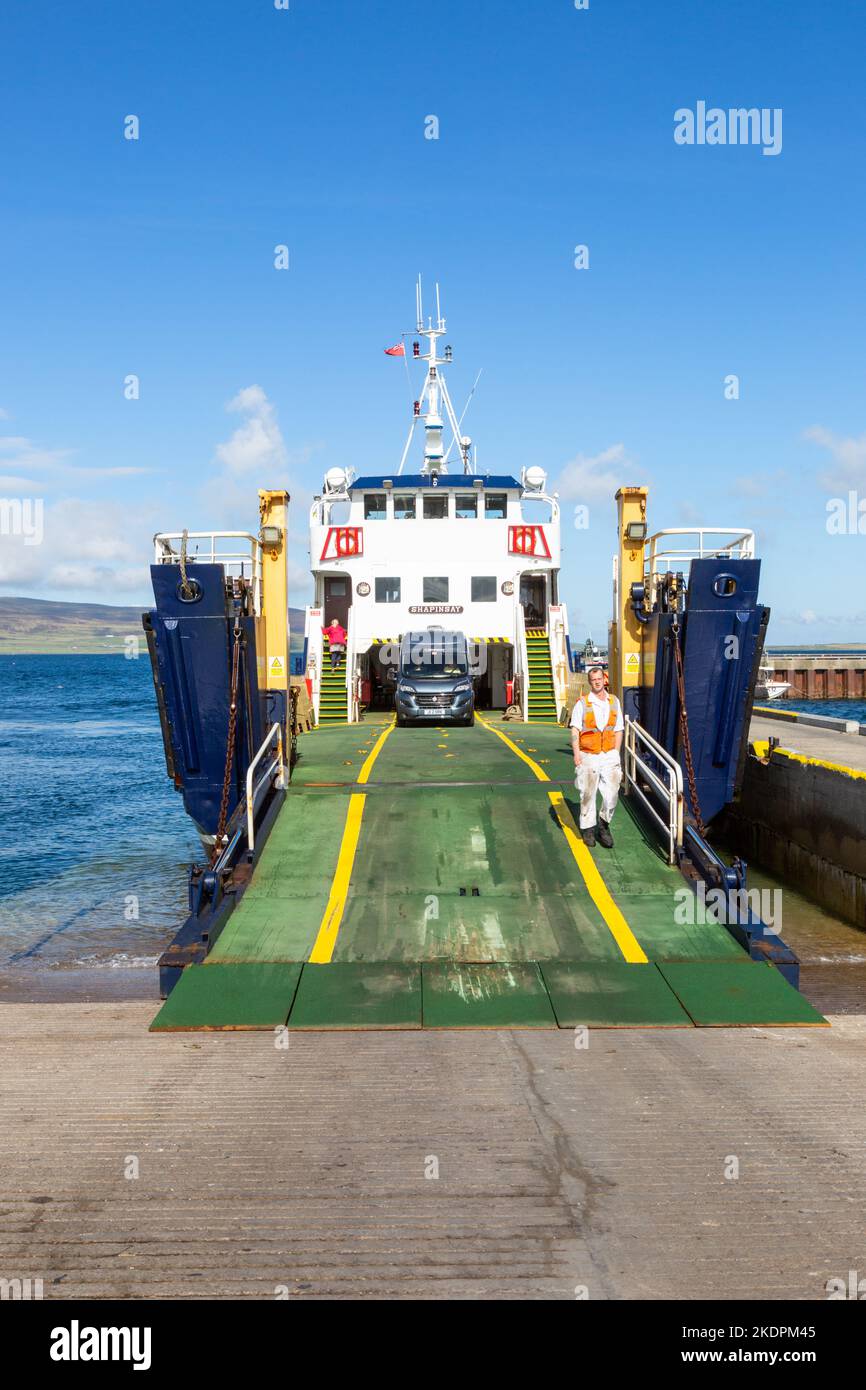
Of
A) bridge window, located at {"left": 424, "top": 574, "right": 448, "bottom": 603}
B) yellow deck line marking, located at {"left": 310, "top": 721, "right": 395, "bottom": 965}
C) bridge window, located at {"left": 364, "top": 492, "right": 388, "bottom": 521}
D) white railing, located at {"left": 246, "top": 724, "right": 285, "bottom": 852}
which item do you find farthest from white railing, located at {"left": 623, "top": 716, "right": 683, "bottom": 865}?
bridge window, located at {"left": 364, "top": 492, "right": 388, "bottom": 521}

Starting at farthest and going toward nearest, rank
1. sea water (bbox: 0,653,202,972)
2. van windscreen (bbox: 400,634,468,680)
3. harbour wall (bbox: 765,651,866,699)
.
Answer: harbour wall (bbox: 765,651,866,699)
van windscreen (bbox: 400,634,468,680)
sea water (bbox: 0,653,202,972)

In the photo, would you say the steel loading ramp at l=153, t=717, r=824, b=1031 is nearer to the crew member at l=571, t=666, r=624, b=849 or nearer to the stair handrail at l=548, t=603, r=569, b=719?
the crew member at l=571, t=666, r=624, b=849

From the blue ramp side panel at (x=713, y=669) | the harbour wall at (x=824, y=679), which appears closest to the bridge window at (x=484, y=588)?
the blue ramp side panel at (x=713, y=669)

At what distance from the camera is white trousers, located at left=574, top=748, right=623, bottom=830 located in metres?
11.2

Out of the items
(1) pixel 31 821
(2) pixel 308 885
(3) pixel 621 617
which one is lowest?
(1) pixel 31 821

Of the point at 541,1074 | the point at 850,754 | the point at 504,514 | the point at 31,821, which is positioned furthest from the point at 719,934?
the point at 31,821

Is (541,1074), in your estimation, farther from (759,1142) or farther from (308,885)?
(308,885)

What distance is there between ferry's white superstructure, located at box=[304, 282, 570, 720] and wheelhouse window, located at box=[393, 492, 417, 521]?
3 centimetres

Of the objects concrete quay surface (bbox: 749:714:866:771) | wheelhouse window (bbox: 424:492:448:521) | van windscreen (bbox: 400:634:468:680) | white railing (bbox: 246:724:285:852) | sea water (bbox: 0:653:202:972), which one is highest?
wheelhouse window (bbox: 424:492:448:521)

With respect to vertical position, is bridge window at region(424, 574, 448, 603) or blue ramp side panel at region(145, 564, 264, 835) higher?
bridge window at region(424, 574, 448, 603)

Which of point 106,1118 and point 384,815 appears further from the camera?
point 384,815

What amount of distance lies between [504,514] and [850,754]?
35.4ft

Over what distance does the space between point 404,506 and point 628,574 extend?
13.0 metres
